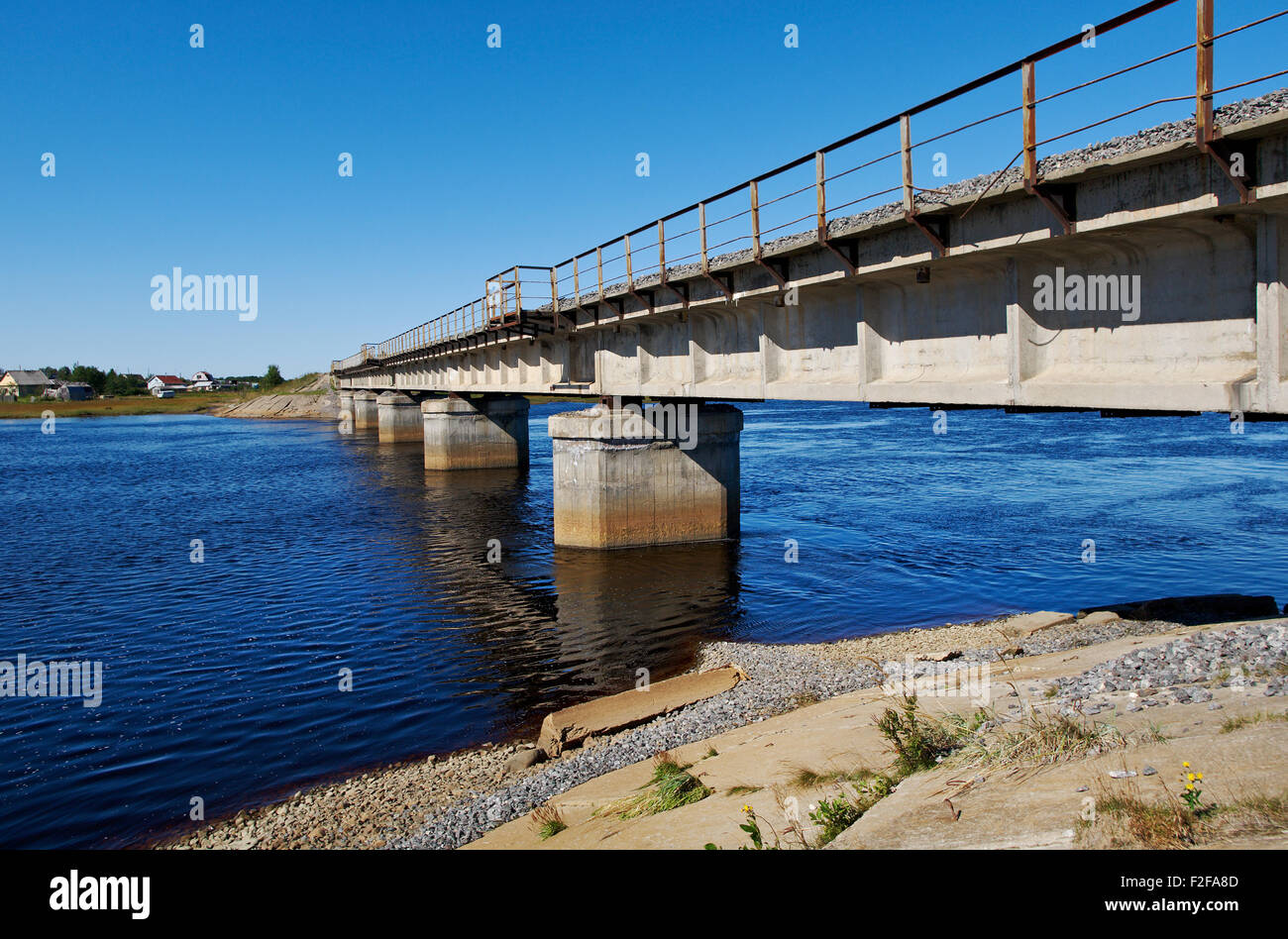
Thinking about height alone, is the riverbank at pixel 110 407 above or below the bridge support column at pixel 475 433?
above

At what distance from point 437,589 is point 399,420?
4967 centimetres

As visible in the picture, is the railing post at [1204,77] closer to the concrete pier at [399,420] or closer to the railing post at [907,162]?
the railing post at [907,162]

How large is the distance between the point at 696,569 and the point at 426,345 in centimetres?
3102

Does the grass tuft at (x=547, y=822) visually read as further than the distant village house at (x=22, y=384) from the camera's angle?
No

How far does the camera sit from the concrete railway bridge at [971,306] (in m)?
7.88

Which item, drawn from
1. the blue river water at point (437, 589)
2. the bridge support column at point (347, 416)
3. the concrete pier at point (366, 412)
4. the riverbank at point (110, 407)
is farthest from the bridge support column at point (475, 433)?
the riverbank at point (110, 407)

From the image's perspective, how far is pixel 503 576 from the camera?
22.1 metres

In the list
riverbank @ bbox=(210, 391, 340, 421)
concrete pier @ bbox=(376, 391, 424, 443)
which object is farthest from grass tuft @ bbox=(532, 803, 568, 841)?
riverbank @ bbox=(210, 391, 340, 421)

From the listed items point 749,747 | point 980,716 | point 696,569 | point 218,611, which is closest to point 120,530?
point 218,611

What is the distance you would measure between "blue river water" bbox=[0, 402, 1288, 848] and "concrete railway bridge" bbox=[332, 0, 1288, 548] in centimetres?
323

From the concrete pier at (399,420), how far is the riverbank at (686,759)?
192ft

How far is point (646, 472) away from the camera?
23016 millimetres

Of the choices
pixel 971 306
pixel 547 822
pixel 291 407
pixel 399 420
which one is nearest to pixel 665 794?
pixel 547 822
